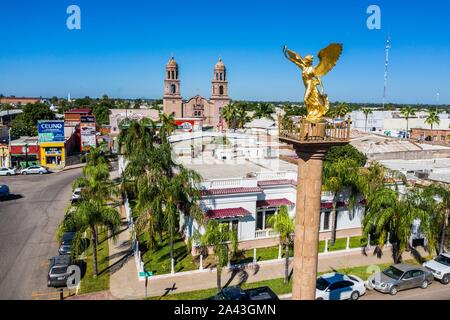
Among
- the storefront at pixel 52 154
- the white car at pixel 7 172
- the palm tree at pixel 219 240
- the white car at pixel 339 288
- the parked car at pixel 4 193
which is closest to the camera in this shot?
the palm tree at pixel 219 240

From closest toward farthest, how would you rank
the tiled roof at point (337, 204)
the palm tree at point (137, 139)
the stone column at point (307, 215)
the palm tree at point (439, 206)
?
the stone column at point (307, 215), the palm tree at point (439, 206), the tiled roof at point (337, 204), the palm tree at point (137, 139)

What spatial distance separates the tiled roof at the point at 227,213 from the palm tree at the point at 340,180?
236 inches

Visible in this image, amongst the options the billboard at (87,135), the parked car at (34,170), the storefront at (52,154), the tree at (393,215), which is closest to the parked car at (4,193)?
the parked car at (34,170)

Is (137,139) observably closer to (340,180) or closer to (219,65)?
(340,180)

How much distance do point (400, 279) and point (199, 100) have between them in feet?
264

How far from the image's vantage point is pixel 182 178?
23.3m

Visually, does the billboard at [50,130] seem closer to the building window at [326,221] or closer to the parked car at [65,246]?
the parked car at [65,246]

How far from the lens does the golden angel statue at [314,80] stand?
44.6ft

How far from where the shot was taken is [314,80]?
45.0 feet

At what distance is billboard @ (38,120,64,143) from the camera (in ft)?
198

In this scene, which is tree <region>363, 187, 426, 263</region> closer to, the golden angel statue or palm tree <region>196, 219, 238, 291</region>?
palm tree <region>196, 219, 238, 291</region>

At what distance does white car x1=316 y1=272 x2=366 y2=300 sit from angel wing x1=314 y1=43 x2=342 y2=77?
11.8 meters

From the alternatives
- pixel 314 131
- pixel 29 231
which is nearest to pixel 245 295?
pixel 314 131

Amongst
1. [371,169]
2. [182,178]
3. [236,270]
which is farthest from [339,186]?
[182,178]
